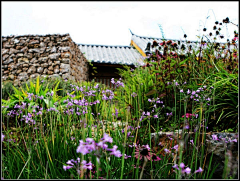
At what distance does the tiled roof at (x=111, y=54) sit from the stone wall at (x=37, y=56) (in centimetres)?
233

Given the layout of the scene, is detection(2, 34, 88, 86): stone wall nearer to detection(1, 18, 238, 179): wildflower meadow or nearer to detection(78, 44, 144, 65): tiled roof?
detection(78, 44, 144, 65): tiled roof

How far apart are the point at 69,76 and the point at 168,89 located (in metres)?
4.87

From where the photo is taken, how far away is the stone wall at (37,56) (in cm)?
743

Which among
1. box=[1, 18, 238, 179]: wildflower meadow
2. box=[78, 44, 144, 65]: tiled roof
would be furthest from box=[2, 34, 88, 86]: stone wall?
box=[1, 18, 238, 179]: wildflower meadow

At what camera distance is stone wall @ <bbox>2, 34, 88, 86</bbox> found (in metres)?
7.43

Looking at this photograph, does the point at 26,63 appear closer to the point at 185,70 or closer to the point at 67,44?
the point at 67,44

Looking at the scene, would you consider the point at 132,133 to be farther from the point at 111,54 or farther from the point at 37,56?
the point at 111,54

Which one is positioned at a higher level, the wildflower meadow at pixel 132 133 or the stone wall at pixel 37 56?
the stone wall at pixel 37 56

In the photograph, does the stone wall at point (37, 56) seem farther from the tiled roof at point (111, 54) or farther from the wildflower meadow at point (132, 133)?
the wildflower meadow at point (132, 133)

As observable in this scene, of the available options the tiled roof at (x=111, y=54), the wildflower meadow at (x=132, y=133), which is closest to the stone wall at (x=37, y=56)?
the tiled roof at (x=111, y=54)

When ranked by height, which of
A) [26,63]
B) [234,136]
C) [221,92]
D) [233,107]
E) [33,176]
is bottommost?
[33,176]

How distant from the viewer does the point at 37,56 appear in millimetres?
7762

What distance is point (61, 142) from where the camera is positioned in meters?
1.82

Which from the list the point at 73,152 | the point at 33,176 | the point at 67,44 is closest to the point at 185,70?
the point at 73,152
